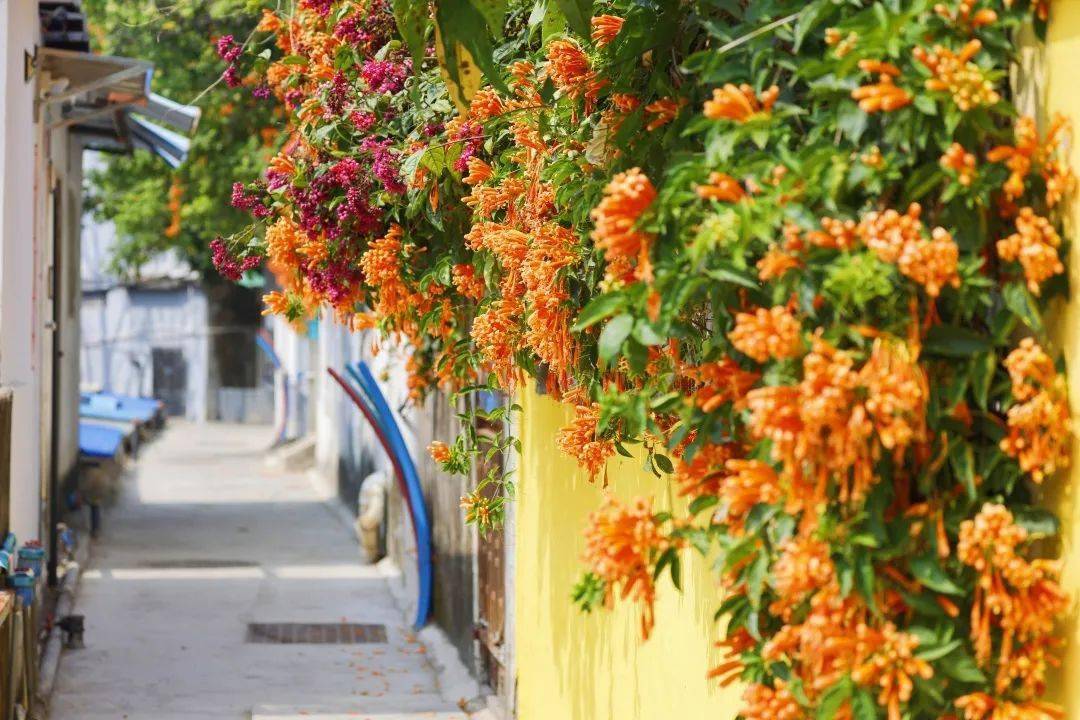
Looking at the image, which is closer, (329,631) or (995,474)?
(995,474)

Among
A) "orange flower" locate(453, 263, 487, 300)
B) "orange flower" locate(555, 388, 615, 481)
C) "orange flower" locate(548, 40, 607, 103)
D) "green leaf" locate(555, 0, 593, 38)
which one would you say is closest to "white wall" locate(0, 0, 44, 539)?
"orange flower" locate(453, 263, 487, 300)

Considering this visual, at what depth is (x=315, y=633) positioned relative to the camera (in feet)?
39.7

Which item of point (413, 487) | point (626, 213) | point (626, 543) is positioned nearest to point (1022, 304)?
point (626, 213)

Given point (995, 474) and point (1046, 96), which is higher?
point (1046, 96)

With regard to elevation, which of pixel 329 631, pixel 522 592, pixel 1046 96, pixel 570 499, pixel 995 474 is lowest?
pixel 329 631

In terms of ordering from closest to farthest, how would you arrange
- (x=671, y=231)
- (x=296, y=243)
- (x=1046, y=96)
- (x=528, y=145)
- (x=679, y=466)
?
(x=1046, y=96) → (x=671, y=231) → (x=679, y=466) → (x=528, y=145) → (x=296, y=243)

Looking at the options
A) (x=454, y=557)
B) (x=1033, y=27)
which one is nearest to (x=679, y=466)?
(x=1033, y=27)

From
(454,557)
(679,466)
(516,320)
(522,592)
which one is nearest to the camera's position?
(679,466)

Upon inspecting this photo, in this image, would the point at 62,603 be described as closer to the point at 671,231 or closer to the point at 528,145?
the point at 528,145

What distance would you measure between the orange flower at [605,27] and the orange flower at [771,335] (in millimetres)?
1402

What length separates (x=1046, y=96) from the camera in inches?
105

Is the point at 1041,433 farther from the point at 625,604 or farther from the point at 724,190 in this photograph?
the point at 625,604

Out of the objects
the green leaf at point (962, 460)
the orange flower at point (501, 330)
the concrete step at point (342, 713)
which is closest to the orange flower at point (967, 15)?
the green leaf at point (962, 460)

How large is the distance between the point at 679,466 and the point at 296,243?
11.4ft
